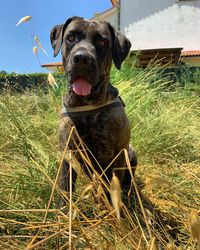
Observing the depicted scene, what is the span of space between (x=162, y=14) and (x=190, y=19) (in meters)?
1.62

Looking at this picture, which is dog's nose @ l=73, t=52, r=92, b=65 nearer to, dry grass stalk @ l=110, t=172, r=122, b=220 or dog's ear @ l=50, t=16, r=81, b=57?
dog's ear @ l=50, t=16, r=81, b=57

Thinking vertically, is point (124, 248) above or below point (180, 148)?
above

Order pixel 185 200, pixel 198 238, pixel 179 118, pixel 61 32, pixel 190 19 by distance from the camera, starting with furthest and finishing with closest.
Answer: pixel 190 19 < pixel 179 118 < pixel 61 32 < pixel 185 200 < pixel 198 238

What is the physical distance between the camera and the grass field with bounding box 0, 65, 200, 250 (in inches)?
51.8

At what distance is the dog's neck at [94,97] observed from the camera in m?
2.85

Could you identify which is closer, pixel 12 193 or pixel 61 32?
pixel 12 193

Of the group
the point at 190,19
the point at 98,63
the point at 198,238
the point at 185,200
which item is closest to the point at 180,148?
the point at 185,200

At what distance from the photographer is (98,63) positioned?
2777mm

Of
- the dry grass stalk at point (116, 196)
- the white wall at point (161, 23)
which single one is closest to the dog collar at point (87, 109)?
the dry grass stalk at point (116, 196)

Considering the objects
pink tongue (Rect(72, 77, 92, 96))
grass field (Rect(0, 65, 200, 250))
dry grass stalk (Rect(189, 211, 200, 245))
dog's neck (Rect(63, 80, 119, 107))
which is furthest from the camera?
dog's neck (Rect(63, 80, 119, 107))

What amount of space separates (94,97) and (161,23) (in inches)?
758

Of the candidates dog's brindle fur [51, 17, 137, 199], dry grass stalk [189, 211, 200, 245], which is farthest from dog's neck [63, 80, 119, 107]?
dry grass stalk [189, 211, 200, 245]

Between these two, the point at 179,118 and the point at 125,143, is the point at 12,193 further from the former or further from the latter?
the point at 179,118

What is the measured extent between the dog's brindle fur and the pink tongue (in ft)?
0.13
